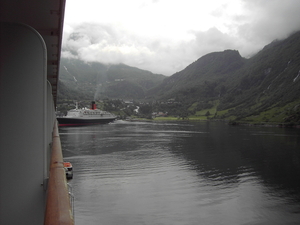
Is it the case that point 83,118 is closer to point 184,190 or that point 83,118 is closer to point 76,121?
point 76,121

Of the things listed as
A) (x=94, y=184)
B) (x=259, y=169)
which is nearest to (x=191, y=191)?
(x=94, y=184)

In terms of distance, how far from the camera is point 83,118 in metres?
82.6

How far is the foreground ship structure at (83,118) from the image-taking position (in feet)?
248

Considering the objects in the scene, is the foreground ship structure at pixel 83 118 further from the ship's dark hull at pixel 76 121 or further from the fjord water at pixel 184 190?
the fjord water at pixel 184 190

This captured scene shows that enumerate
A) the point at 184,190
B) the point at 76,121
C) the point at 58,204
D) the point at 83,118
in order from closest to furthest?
the point at 58,204 → the point at 184,190 → the point at 76,121 → the point at 83,118

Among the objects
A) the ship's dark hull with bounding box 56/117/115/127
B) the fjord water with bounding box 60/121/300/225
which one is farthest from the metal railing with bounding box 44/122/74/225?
the ship's dark hull with bounding box 56/117/115/127

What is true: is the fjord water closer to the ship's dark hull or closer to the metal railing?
the metal railing

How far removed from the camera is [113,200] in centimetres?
1258

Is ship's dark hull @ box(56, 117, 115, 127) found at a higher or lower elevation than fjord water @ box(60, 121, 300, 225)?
higher

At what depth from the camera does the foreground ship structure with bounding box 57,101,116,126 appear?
75450 millimetres

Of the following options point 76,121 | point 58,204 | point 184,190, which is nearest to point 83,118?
point 76,121

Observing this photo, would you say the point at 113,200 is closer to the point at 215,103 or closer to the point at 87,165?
the point at 87,165

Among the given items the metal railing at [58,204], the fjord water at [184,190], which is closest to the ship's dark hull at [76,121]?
the fjord water at [184,190]

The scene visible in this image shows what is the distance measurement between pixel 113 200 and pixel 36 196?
30.0ft
